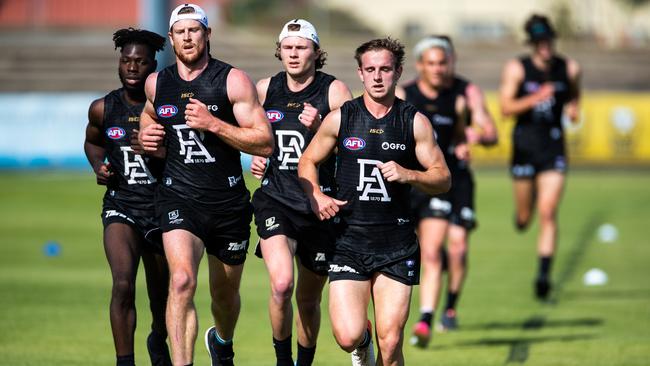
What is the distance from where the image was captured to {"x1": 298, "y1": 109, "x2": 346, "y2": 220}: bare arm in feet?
26.1

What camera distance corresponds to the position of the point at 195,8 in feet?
27.3

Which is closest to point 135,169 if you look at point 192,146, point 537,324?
point 192,146

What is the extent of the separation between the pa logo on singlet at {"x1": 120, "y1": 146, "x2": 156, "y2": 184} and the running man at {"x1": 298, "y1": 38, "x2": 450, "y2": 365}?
140cm

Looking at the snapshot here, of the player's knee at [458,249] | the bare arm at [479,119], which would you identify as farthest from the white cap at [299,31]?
the player's knee at [458,249]

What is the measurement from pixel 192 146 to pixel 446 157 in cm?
392

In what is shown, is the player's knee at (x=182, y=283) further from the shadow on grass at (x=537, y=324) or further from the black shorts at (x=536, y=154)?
the black shorts at (x=536, y=154)

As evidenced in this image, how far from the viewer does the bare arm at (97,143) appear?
880cm

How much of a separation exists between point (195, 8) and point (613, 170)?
23720mm

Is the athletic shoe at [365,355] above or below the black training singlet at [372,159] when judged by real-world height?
below

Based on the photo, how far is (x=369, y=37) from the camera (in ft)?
142

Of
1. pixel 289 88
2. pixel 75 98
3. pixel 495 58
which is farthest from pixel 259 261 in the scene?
pixel 495 58

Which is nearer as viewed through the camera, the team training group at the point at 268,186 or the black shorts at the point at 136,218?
the team training group at the point at 268,186

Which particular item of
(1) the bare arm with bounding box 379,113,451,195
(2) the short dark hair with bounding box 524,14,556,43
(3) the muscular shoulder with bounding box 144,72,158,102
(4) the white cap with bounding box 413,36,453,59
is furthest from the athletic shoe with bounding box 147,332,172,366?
(2) the short dark hair with bounding box 524,14,556,43

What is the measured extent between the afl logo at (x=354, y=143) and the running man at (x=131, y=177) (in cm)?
163
